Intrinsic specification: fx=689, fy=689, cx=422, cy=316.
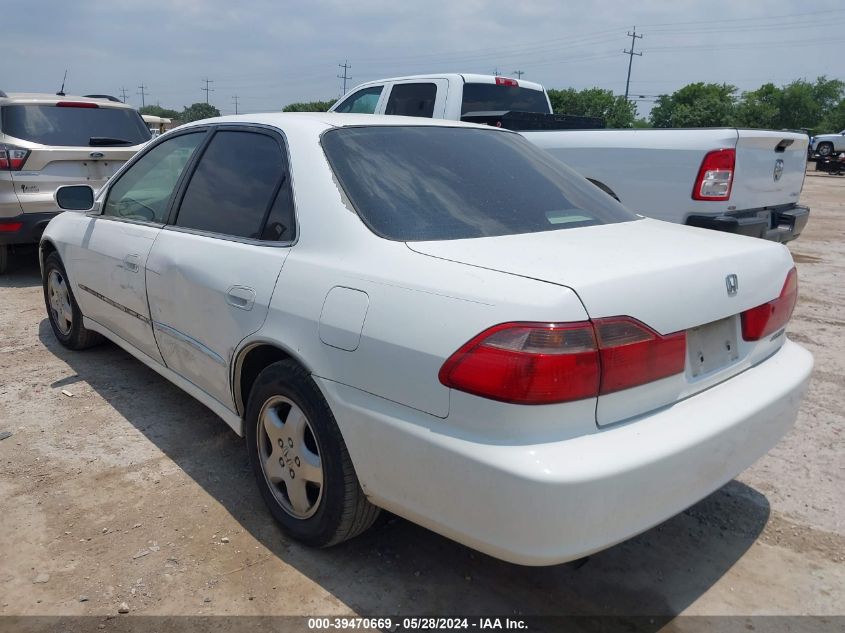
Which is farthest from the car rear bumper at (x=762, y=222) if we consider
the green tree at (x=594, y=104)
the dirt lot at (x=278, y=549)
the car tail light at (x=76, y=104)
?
the green tree at (x=594, y=104)

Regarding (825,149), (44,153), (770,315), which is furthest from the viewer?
(825,149)

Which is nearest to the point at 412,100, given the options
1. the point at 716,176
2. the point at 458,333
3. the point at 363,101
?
the point at 363,101

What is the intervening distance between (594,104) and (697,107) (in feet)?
34.6

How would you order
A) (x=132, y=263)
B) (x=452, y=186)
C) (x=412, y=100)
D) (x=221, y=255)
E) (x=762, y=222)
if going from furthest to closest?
(x=412, y=100) → (x=762, y=222) → (x=132, y=263) → (x=221, y=255) → (x=452, y=186)

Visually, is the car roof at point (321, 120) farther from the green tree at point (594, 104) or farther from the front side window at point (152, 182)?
the green tree at point (594, 104)

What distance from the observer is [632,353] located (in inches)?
78.6

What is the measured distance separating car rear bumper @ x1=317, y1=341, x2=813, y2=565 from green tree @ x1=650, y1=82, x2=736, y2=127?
68.1 m

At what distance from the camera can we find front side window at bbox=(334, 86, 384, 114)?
27.1 ft

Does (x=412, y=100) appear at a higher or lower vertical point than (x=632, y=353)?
higher

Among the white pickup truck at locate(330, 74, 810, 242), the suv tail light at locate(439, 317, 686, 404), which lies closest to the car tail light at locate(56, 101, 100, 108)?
the white pickup truck at locate(330, 74, 810, 242)

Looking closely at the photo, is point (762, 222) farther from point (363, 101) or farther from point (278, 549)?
point (363, 101)

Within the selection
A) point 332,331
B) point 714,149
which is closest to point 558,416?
point 332,331

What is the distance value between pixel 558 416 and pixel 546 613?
0.88 m

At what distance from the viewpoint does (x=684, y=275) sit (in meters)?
2.18
